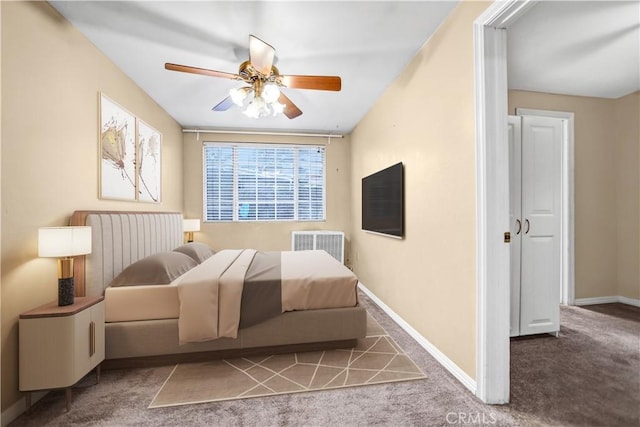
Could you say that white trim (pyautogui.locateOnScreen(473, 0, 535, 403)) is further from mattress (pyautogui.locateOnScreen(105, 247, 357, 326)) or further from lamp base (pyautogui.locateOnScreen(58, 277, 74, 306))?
lamp base (pyautogui.locateOnScreen(58, 277, 74, 306))

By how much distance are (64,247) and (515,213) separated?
3540mm

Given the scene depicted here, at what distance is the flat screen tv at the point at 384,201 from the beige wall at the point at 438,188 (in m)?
0.10

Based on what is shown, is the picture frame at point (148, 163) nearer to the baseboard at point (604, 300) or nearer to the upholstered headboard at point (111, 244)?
the upholstered headboard at point (111, 244)

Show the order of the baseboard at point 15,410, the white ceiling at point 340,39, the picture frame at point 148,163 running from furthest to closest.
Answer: the picture frame at point 148,163 → the white ceiling at point 340,39 → the baseboard at point 15,410

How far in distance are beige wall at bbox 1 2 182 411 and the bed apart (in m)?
0.25

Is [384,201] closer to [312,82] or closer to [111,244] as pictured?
[312,82]

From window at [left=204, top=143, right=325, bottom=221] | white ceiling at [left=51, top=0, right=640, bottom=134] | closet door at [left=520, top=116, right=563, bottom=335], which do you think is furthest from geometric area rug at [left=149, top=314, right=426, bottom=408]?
window at [left=204, top=143, right=325, bottom=221]

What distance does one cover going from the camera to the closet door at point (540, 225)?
2494 millimetres

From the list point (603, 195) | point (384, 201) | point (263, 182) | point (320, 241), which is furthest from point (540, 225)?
point (263, 182)

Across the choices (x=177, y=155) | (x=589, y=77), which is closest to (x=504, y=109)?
(x=589, y=77)

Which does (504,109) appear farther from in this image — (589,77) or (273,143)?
(273,143)

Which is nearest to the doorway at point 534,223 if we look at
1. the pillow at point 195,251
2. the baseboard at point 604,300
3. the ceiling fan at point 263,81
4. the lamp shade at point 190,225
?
the baseboard at point 604,300

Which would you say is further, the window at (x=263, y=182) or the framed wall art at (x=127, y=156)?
the window at (x=263, y=182)

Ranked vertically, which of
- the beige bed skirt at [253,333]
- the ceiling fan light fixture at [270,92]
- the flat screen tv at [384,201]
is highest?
the ceiling fan light fixture at [270,92]
